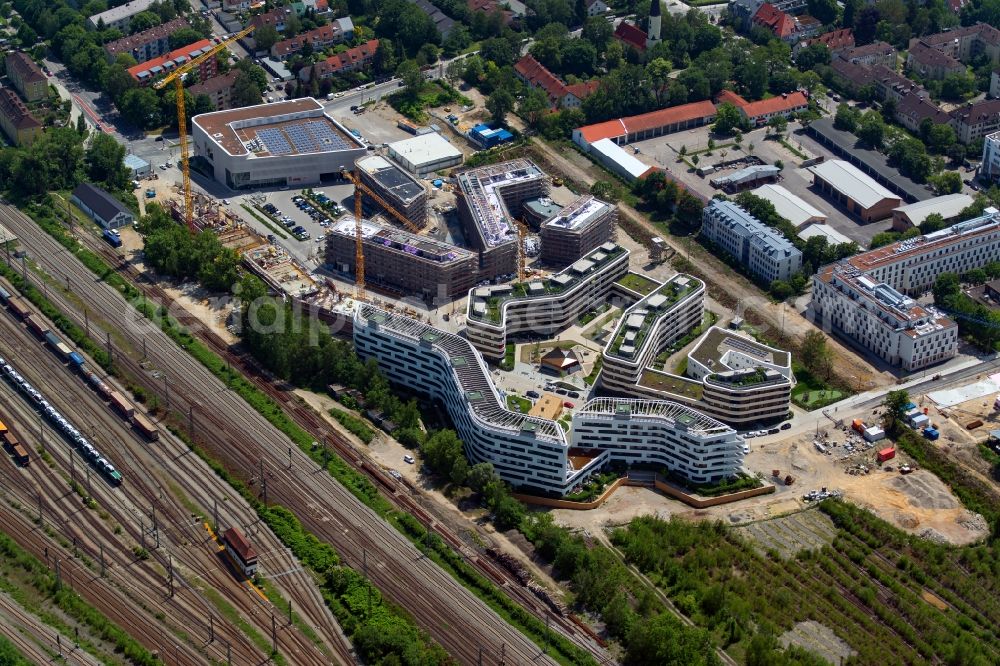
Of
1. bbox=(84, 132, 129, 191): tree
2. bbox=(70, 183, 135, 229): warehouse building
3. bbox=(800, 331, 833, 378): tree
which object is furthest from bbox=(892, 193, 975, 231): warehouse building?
bbox=(84, 132, 129, 191): tree

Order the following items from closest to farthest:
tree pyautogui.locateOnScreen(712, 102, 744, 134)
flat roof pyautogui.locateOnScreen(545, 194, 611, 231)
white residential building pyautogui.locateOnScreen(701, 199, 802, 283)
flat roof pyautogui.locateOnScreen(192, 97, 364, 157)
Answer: white residential building pyautogui.locateOnScreen(701, 199, 802, 283) → flat roof pyautogui.locateOnScreen(545, 194, 611, 231) → flat roof pyautogui.locateOnScreen(192, 97, 364, 157) → tree pyautogui.locateOnScreen(712, 102, 744, 134)

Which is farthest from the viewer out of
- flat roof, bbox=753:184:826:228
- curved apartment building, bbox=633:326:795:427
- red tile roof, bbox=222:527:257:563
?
flat roof, bbox=753:184:826:228

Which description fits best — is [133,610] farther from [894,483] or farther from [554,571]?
[894,483]

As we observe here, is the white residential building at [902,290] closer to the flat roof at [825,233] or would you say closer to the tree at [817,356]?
the tree at [817,356]

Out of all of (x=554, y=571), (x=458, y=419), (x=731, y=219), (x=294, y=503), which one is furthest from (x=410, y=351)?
(x=731, y=219)

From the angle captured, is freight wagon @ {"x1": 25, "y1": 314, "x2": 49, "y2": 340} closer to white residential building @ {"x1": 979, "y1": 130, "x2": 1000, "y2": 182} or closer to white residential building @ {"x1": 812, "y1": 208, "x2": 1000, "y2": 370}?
white residential building @ {"x1": 812, "y1": 208, "x2": 1000, "y2": 370}

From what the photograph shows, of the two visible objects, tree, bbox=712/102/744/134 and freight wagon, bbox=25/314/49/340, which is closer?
freight wagon, bbox=25/314/49/340
